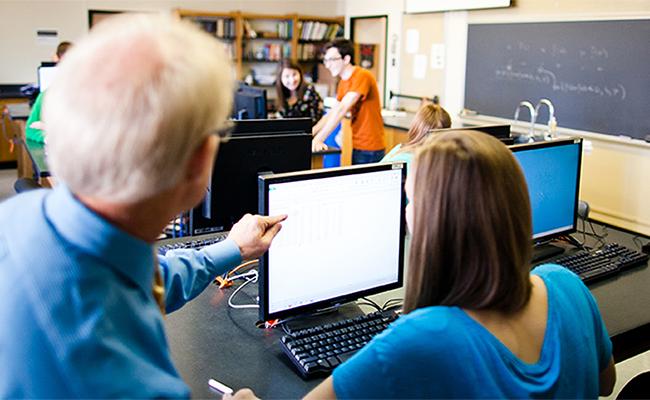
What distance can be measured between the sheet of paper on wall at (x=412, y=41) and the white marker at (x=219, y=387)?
19.5 ft

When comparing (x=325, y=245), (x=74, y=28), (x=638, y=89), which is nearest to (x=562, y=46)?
(x=638, y=89)

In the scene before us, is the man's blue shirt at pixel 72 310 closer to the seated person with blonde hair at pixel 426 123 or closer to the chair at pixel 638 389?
the chair at pixel 638 389

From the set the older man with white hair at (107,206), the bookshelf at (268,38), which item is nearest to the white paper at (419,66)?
the bookshelf at (268,38)

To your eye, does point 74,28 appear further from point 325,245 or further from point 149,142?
point 149,142

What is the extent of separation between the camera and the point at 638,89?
4.44 metres

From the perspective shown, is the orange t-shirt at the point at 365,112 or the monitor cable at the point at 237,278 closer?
the monitor cable at the point at 237,278

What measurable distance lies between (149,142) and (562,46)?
16.1 feet

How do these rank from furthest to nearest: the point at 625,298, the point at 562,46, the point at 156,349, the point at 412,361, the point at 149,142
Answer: the point at 562,46 < the point at 625,298 < the point at 412,361 < the point at 156,349 < the point at 149,142

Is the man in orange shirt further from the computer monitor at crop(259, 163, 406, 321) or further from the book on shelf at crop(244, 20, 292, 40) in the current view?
the book on shelf at crop(244, 20, 292, 40)

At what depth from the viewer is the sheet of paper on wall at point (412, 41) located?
267 inches

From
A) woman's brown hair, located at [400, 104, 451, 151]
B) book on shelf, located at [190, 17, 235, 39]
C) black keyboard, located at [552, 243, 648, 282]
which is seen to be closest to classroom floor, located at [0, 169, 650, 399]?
black keyboard, located at [552, 243, 648, 282]

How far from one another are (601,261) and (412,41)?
5.15 metres

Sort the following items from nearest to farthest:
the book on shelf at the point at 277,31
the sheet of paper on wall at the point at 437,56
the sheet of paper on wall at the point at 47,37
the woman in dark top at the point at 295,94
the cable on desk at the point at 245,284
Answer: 1. the cable on desk at the point at 245,284
2. the woman in dark top at the point at 295,94
3. the sheet of paper on wall at the point at 437,56
4. the sheet of paper on wall at the point at 47,37
5. the book on shelf at the point at 277,31

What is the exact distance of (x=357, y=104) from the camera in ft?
15.4
